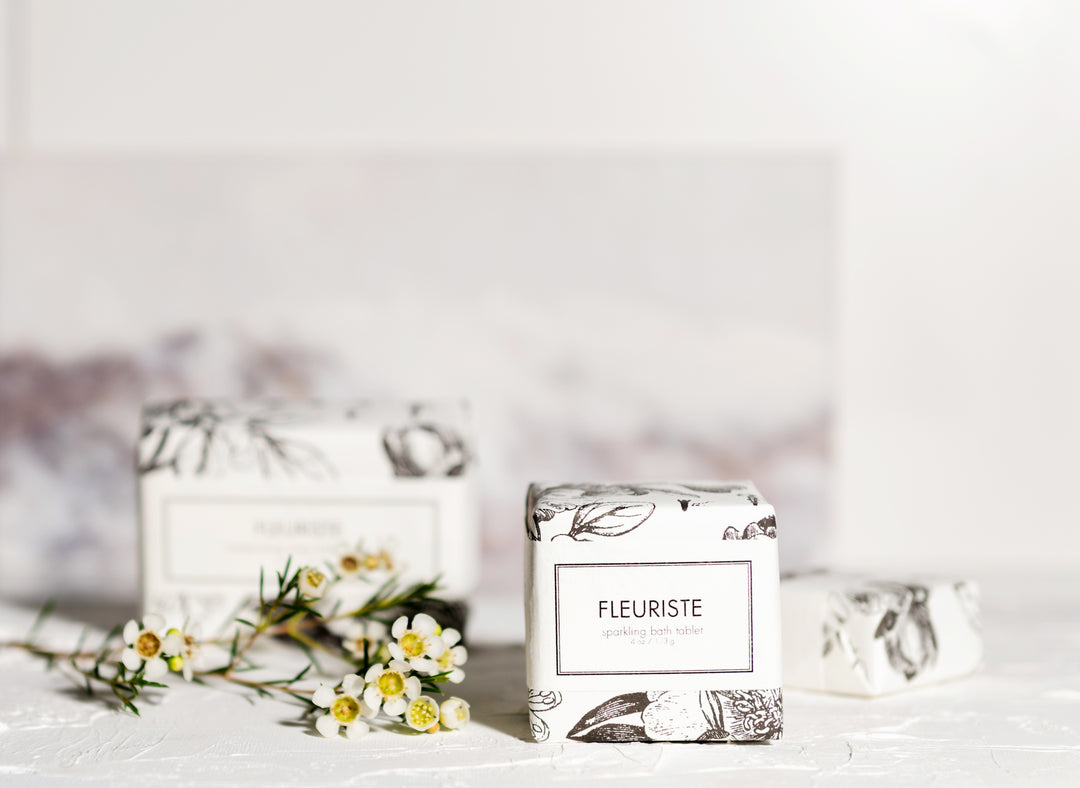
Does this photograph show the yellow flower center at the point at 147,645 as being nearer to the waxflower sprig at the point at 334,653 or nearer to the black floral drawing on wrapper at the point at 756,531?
the waxflower sprig at the point at 334,653

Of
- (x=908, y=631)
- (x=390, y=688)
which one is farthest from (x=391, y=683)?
(x=908, y=631)

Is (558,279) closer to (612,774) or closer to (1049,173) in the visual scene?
(1049,173)

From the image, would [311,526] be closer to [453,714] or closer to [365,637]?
[365,637]

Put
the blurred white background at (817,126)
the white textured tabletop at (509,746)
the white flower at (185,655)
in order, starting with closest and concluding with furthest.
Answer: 1. the white textured tabletop at (509,746)
2. the white flower at (185,655)
3. the blurred white background at (817,126)

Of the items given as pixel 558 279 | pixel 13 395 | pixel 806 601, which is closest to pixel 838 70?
pixel 558 279

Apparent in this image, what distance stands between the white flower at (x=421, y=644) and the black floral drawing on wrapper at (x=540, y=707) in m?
0.06

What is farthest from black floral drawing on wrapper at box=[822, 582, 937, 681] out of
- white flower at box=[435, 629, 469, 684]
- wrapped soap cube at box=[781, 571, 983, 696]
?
white flower at box=[435, 629, 469, 684]

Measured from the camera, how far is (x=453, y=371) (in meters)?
1.10

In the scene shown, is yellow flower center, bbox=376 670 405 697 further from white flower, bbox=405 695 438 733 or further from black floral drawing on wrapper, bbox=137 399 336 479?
black floral drawing on wrapper, bbox=137 399 336 479

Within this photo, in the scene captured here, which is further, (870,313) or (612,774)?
(870,313)

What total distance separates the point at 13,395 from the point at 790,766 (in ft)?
2.92

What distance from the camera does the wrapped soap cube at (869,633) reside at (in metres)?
0.65

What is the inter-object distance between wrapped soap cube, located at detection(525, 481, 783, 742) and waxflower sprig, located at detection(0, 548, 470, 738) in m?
0.07

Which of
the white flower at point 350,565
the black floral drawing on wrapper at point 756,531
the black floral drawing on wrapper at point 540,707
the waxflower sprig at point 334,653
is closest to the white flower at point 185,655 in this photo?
the waxflower sprig at point 334,653
